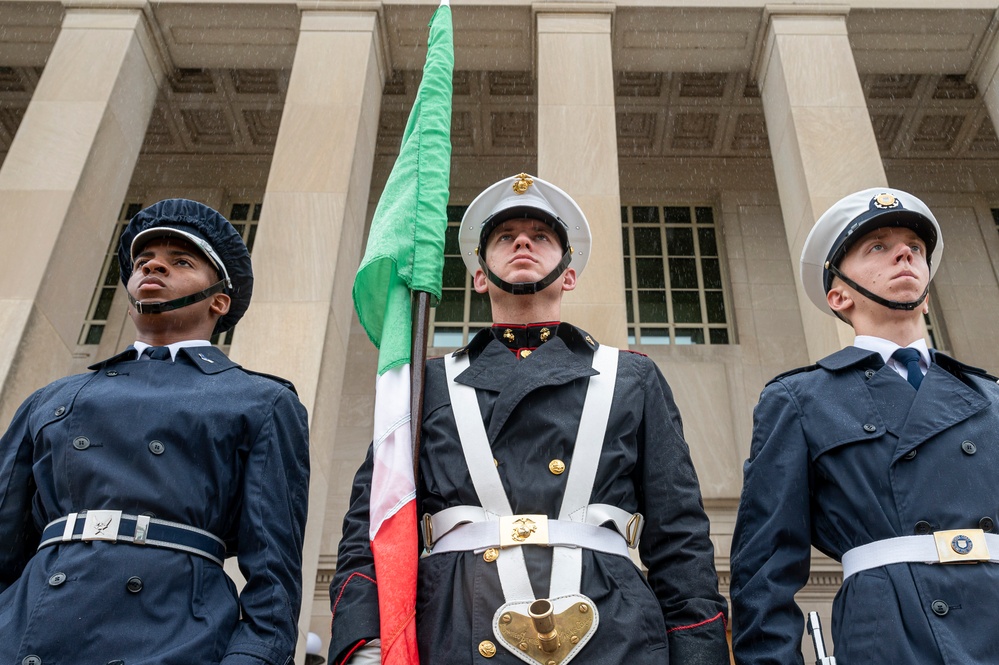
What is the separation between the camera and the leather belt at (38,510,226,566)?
293cm

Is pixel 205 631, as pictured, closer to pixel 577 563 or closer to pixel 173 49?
pixel 577 563

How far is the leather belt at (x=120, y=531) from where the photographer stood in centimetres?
293

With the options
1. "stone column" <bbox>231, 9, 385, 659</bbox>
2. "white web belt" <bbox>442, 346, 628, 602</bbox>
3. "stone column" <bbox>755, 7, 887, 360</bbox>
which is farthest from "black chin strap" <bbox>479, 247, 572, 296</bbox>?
"stone column" <bbox>755, 7, 887, 360</bbox>

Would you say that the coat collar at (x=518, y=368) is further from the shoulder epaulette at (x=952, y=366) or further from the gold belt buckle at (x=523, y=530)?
the shoulder epaulette at (x=952, y=366)

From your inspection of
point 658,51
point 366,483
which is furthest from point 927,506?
point 658,51

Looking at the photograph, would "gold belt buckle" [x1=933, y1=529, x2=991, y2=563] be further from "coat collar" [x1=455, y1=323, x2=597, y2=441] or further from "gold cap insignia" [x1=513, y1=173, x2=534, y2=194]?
"gold cap insignia" [x1=513, y1=173, x2=534, y2=194]

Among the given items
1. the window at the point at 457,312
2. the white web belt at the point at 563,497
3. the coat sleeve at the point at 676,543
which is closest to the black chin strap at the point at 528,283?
the white web belt at the point at 563,497

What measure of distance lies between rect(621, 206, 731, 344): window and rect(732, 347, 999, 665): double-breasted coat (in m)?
9.90

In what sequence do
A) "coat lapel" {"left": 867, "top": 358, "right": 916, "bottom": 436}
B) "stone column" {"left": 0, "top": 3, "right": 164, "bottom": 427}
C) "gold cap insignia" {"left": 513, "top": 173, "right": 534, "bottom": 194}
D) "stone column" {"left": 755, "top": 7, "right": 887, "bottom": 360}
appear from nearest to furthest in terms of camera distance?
"coat lapel" {"left": 867, "top": 358, "right": 916, "bottom": 436}, "gold cap insignia" {"left": 513, "top": 173, "right": 534, "bottom": 194}, "stone column" {"left": 0, "top": 3, "right": 164, "bottom": 427}, "stone column" {"left": 755, "top": 7, "right": 887, "bottom": 360}

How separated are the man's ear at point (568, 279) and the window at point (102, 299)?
36.1 ft

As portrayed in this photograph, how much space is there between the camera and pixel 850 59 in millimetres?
10641

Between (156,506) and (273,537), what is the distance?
412mm

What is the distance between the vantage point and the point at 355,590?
9.99 feet

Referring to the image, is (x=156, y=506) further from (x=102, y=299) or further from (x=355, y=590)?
(x=102, y=299)
